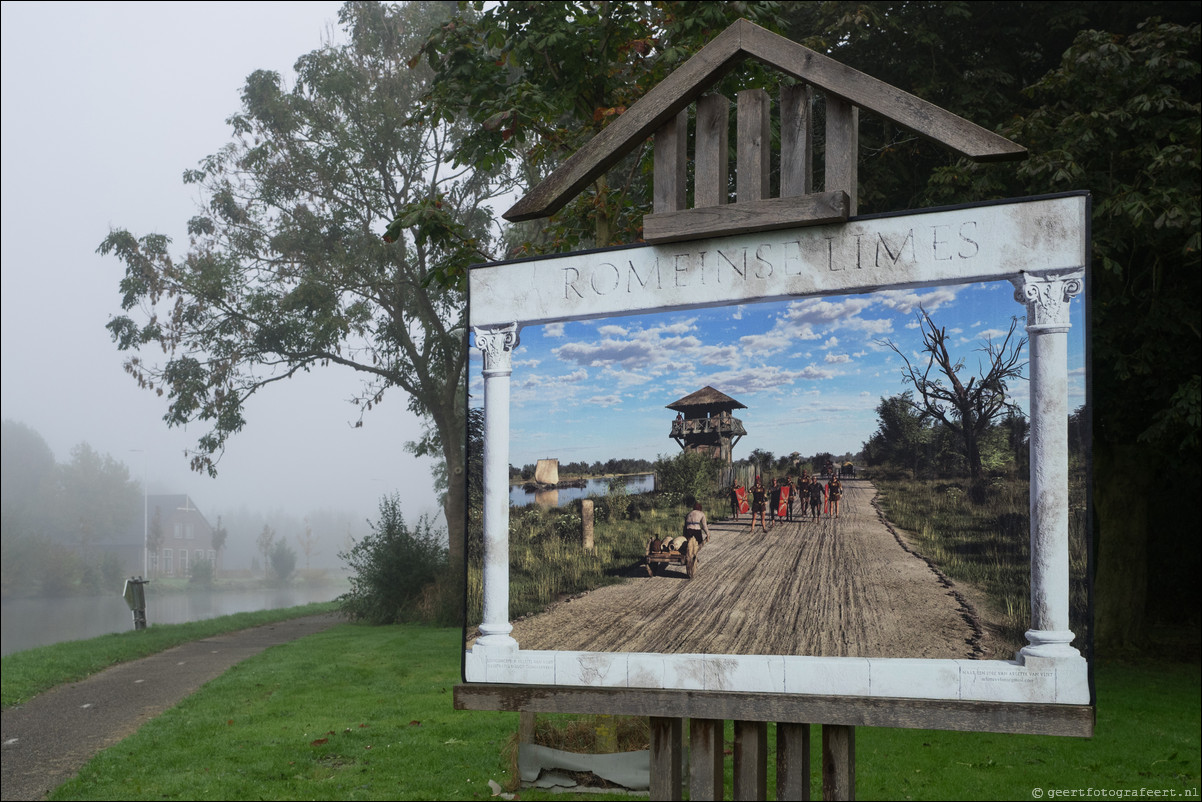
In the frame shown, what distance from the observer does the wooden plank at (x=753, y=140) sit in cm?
401

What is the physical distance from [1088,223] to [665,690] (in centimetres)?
242

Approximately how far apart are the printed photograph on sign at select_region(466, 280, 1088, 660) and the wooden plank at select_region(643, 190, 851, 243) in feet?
1.06

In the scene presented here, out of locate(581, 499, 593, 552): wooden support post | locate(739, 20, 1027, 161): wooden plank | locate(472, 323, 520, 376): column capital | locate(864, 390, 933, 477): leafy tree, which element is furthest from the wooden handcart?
locate(739, 20, 1027, 161): wooden plank

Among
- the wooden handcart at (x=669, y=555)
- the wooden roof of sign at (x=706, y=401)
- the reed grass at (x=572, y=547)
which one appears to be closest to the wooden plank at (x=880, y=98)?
the wooden roof of sign at (x=706, y=401)

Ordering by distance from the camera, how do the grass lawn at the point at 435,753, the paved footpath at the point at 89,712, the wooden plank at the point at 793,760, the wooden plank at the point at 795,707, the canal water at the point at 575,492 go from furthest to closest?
the paved footpath at the point at 89,712
the grass lawn at the point at 435,753
the canal water at the point at 575,492
the wooden plank at the point at 793,760
the wooden plank at the point at 795,707

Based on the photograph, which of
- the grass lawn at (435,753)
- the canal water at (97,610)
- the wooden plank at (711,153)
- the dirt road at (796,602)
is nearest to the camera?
the dirt road at (796,602)

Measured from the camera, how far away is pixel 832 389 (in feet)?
12.6

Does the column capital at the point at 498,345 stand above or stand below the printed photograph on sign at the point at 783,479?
above

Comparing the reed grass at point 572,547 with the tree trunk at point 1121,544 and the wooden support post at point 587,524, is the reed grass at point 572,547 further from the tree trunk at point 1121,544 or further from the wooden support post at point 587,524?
the tree trunk at point 1121,544

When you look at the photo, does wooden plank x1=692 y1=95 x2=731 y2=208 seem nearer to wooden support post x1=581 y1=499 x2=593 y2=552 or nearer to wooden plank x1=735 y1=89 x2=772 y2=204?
wooden plank x1=735 y1=89 x2=772 y2=204

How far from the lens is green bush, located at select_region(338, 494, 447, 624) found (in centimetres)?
2353

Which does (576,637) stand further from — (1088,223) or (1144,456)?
(1144,456)

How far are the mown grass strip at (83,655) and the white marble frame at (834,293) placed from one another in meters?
12.9

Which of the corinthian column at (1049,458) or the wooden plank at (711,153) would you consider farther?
the wooden plank at (711,153)
